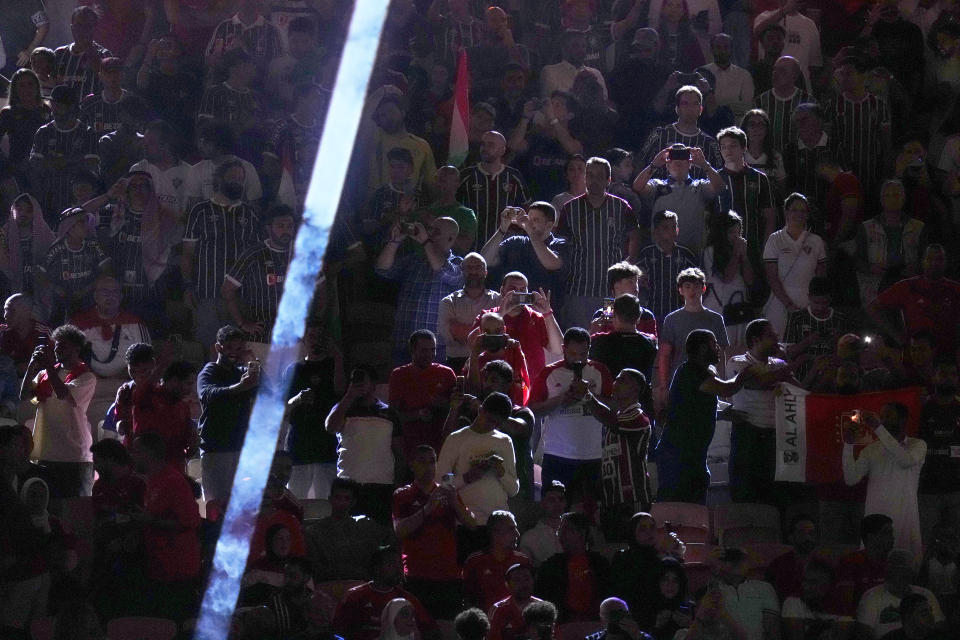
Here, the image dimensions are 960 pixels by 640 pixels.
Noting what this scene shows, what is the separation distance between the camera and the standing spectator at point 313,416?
12.2 metres

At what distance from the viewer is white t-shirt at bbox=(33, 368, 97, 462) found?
1233 cm

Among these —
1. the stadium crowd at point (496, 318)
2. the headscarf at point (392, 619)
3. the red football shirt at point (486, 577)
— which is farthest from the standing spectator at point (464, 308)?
the headscarf at point (392, 619)

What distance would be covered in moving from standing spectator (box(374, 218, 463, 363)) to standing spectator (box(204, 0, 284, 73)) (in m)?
3.20

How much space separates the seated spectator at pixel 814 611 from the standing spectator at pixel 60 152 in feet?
21.6

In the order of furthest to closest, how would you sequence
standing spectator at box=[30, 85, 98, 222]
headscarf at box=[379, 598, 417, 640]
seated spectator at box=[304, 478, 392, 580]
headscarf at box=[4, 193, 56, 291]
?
standing spectator at box=[30, 85, 98, 222]
headscarf at box=[4, 193, 56, 291]
seated spectator at box=[304, 478, 392, 580]
headscarf at box=[379, 598, 417, 640]

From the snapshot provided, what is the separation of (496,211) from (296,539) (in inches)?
159

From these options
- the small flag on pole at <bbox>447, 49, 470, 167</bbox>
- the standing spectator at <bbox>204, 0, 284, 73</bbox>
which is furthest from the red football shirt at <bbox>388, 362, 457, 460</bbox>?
the standing spectator at <bbox>204, 0, 284, 73</bbox>

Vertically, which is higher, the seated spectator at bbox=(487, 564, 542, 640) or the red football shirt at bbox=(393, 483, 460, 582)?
the red football shirt at bbox=(393, 483, 460, 582)

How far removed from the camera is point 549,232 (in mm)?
13664

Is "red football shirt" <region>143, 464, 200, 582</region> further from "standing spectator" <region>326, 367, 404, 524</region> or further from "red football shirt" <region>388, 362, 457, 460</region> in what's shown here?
"red football shirt" <region>388, 362, 457, 460</region>

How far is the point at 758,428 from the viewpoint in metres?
12.4

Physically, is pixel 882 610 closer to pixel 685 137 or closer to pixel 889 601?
pixel 889 601

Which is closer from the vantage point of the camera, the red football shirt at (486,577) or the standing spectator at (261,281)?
the red football shirt at (486,577)

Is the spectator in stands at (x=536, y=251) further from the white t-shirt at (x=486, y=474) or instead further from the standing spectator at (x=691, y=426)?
the white t-shirt at (x=486, y=474)
